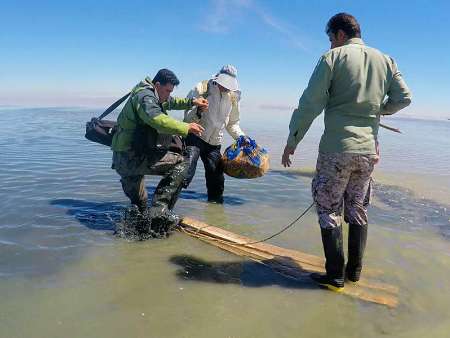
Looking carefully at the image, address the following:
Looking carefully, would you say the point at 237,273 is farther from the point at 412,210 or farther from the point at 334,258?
the point at 412,210

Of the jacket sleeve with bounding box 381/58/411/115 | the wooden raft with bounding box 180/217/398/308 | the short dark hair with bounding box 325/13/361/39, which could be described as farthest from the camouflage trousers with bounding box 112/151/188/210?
the jacket sleeve with bounding box 381/58/411/115

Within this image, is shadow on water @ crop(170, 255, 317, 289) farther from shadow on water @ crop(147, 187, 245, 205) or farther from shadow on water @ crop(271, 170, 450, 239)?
shadow on water @ crop(271, 170, 450, 239)

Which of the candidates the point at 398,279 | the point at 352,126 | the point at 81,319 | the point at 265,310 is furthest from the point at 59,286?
the point at 398,279

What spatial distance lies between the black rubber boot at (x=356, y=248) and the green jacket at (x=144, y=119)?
228 centimetres

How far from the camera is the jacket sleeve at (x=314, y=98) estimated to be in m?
3.83

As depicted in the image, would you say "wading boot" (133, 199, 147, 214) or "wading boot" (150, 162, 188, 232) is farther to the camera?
"wading boot" (133, 199, 147, 214)

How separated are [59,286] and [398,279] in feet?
11.8

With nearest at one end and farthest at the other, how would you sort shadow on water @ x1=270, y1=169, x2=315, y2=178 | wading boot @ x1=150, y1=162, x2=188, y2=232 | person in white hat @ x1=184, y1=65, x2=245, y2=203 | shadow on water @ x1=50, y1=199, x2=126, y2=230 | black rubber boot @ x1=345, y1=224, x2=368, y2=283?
1. black rubber boot @ x1=345, y1=224, x2=368, y2=283
2. wading boot @ x1=150, y1=162, x2=188, y2=232
3. shadow on water @ x1=50, y1=199, x2=126, y2=230
4. person in white hat @ x1=184, y1=65, x2=245, y2=203
5. shadow on water @ x1=270, y1=169, x2=315, y2=178

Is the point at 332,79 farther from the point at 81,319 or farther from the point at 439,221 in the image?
the point at 439,221

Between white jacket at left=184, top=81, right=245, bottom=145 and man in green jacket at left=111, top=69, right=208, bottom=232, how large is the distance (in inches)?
37.7

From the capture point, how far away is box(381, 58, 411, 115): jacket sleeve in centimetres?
411

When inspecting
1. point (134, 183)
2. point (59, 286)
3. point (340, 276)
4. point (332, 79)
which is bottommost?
point (59, 286)

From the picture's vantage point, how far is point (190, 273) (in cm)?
447

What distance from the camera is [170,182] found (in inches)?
231
